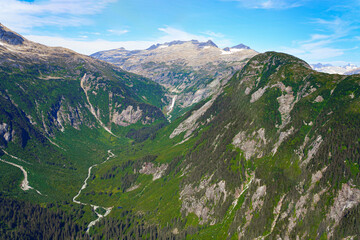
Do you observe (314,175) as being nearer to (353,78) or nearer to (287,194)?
(287,194)

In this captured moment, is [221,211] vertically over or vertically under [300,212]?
under

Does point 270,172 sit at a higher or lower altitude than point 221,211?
higher

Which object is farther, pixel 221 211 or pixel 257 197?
pixel 221 211

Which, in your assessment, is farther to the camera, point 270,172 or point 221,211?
point 221,211

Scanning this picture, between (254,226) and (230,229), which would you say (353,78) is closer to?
(254,226)

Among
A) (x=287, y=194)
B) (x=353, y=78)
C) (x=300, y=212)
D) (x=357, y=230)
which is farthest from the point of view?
(x=353, y=78)

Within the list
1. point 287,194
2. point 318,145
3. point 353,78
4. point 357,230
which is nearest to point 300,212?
point 287,194

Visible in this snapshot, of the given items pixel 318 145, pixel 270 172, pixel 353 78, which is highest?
pixel 353 78

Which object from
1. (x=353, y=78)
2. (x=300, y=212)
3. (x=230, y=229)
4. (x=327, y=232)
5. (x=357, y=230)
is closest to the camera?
(x=357, y=230)

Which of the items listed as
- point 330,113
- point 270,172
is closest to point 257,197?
point 270,172

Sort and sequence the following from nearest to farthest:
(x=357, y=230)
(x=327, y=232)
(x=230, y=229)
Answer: (x=357, y=230)
(x=327, y=232)
(x=230, y=229)
